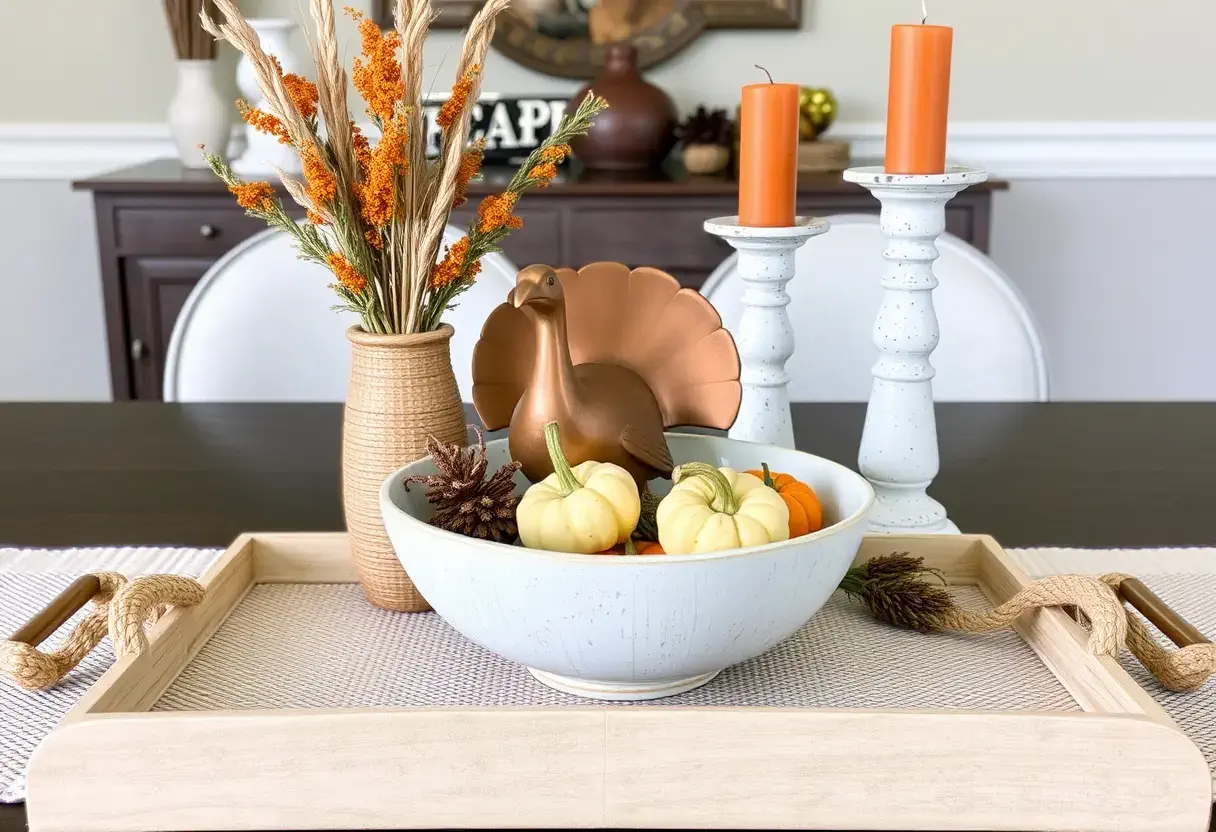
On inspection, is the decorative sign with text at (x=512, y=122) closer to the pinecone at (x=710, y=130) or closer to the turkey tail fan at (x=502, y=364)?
the pinecone at (x=710, y=130)

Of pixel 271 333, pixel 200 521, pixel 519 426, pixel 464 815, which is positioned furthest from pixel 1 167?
pixel 464 815

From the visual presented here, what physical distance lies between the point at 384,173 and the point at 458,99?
67 millimetres

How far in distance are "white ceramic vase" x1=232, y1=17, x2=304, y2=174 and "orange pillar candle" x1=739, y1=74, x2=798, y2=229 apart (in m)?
1.45

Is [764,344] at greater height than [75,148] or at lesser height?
lesser

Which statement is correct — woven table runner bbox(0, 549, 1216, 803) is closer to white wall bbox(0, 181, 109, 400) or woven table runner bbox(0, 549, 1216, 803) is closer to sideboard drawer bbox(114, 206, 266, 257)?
sideboard drawer bbox(114, 206, 266, 257)

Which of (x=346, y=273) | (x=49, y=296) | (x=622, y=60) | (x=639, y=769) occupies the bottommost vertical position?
(x=49, y=296)

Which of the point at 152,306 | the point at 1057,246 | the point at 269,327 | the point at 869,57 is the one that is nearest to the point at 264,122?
the point at 269,327

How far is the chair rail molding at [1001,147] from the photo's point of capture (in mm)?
2684

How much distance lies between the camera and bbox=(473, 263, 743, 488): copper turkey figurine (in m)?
0.75

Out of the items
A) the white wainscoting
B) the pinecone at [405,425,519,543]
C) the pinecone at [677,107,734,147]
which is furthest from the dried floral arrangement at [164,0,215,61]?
the pinecone at [405,425,519,543]

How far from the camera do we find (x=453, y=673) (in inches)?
27.5

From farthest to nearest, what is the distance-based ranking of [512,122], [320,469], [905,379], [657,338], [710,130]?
[512,122], [710,130], [320,469], [905,379], [657,338]

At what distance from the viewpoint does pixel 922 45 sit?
0.84 metres

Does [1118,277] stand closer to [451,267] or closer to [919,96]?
[919,96]
